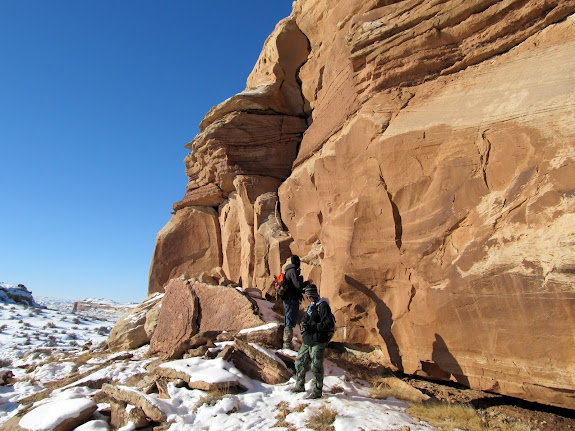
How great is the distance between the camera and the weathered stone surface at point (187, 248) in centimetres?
1894

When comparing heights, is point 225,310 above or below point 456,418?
above

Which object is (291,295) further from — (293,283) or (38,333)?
(38,333)

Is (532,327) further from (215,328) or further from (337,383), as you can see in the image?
(215,328)

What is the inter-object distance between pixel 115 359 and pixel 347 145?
357 inches

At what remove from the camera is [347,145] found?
884 centimetres

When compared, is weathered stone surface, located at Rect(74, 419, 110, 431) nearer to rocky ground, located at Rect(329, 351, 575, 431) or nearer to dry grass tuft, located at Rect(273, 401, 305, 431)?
dry grass tuft, located at Rect(273, 401, 305, 431)

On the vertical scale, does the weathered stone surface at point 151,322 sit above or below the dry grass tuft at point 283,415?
above

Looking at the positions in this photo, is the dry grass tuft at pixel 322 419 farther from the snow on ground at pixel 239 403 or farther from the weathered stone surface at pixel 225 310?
the weathered stone surface at pixel 225 310

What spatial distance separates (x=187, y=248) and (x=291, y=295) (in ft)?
39.1

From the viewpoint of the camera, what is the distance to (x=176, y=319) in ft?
35.0

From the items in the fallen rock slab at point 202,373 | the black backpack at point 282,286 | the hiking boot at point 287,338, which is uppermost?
the black backpack at point 282,286

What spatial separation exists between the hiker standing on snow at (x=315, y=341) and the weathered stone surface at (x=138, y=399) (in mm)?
2213

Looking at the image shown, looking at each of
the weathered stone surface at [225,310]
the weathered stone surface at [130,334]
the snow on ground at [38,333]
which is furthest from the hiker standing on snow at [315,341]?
the snow on ground at [38,333]

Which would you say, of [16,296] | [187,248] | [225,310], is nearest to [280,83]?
[187,248]
